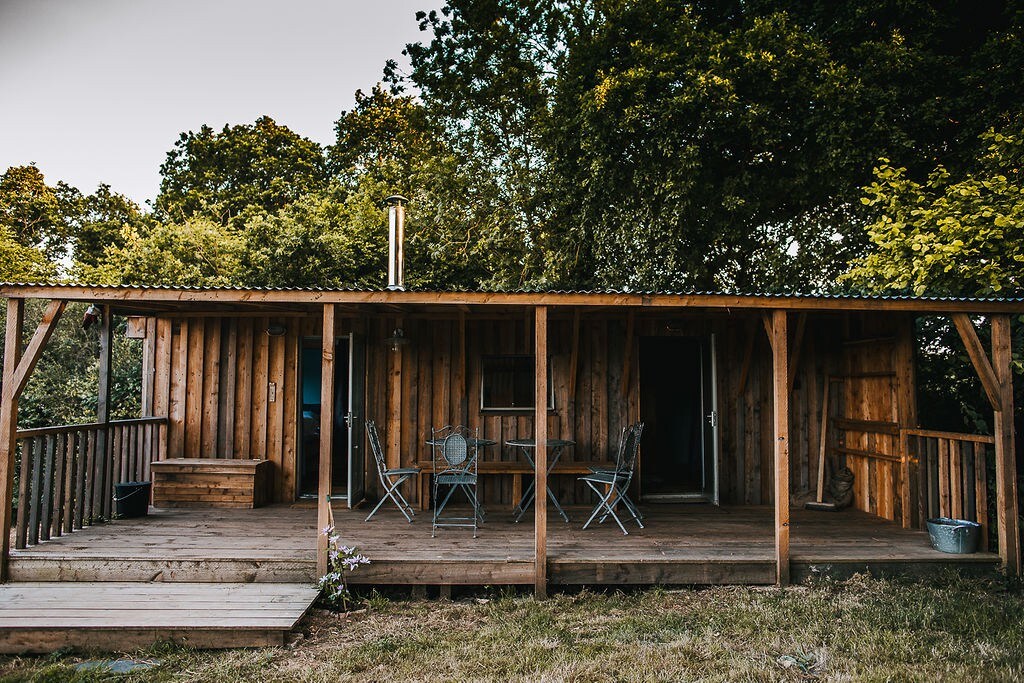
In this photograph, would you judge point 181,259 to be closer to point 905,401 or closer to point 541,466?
point 541,466

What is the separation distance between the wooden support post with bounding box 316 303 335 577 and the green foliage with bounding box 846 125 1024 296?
5.72 meters

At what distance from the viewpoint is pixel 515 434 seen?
7.26m

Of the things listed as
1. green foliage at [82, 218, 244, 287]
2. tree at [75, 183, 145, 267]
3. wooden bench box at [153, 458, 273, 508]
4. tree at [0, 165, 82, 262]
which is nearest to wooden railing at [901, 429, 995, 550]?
wooden bench box at [153, 458, 273, 508]

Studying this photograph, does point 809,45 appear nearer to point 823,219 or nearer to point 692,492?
point 823,219

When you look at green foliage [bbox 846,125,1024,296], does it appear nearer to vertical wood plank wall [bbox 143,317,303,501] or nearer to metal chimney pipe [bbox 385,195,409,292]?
metal chimney pipe [bbox 385,195,409,292]

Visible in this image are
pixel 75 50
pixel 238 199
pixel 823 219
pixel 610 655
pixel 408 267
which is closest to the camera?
pixel 610 655

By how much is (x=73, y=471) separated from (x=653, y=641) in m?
5.31

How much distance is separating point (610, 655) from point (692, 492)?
4.27 m

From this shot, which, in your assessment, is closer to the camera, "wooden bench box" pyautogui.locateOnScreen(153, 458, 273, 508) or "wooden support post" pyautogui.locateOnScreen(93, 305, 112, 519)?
"wooden support post" pyautogui.locateOnScreen(93, 305, 112, 519)

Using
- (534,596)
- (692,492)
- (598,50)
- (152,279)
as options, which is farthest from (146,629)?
(152,279)

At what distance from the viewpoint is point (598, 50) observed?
10.2 meters

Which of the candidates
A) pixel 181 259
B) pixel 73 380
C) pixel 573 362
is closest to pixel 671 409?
pixel 573 362

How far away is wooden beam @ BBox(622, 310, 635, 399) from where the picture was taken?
684cm

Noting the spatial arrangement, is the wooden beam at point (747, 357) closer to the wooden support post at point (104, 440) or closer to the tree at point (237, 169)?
the wooden support post at point (104, 440)
